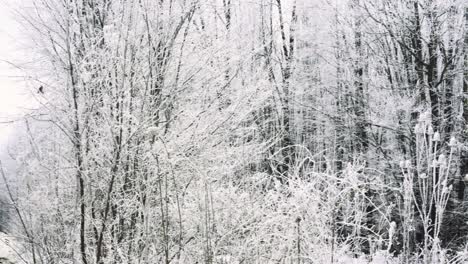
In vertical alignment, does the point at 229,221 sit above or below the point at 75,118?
below

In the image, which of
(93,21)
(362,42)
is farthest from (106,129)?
(362,42)

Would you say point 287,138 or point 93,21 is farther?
point 287,138

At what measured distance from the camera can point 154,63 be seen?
4246mm

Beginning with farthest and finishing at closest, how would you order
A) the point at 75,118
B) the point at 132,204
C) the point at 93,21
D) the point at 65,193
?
the point at 93,21, the point at 65,193, the point at 132,204, the point at 75,118

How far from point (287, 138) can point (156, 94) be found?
10.6m

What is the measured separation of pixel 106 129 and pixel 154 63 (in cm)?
98

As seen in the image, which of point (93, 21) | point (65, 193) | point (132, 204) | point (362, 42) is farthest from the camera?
point (362, 42)

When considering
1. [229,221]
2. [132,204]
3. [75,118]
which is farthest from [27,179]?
[229,221]

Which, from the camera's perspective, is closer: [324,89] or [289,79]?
[289,79]

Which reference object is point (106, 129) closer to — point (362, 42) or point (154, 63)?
point (154, 63)

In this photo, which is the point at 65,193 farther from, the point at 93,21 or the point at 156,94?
the point at 93,21

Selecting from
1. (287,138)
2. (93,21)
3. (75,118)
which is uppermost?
(93,21)

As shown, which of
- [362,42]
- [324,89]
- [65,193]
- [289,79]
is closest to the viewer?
[65,193]

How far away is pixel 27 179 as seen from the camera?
2.77 m
